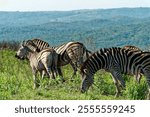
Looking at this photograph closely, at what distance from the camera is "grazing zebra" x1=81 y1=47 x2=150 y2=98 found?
36.0 ft

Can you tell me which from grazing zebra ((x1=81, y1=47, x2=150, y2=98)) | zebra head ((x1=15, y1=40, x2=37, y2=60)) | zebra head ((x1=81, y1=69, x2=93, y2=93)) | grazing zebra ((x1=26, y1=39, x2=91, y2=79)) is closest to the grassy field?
zebra head ((x1=81, y1=69, x2=93, y2=93))

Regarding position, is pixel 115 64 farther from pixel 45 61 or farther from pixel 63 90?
pixel 45 61

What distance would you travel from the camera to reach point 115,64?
1105 centimetres

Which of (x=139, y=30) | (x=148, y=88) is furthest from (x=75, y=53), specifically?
(x=139, y=30)

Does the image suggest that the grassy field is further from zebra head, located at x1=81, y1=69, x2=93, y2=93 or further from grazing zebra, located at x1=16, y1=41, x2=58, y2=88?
grazing zebra, located at x1=16, y1=41, x2=58, y2=88

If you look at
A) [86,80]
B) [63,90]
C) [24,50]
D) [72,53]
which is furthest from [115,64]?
[24,50]

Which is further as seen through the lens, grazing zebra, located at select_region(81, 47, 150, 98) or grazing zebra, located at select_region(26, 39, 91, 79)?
grazing zebra, located at select_region(26, 39, 91, 79)

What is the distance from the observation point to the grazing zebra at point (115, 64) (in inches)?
432

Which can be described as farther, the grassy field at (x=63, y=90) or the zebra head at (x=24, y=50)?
the zebra head at (x=24, y=50)

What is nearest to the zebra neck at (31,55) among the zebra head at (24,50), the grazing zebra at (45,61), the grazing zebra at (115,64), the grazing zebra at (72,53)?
the grazing zebra at (45,61)

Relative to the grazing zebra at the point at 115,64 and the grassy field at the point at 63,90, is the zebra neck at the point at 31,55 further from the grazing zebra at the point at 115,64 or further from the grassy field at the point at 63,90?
the grazing zebra at the point at 115,64

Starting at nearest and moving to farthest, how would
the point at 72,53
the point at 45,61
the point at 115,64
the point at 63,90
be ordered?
the point at 115,64 → the point at 63,90 → the point at 45,61 → the point at 72,53

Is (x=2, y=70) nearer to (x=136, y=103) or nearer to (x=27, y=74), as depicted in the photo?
(x=27, y=74)

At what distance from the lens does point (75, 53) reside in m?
13.3
